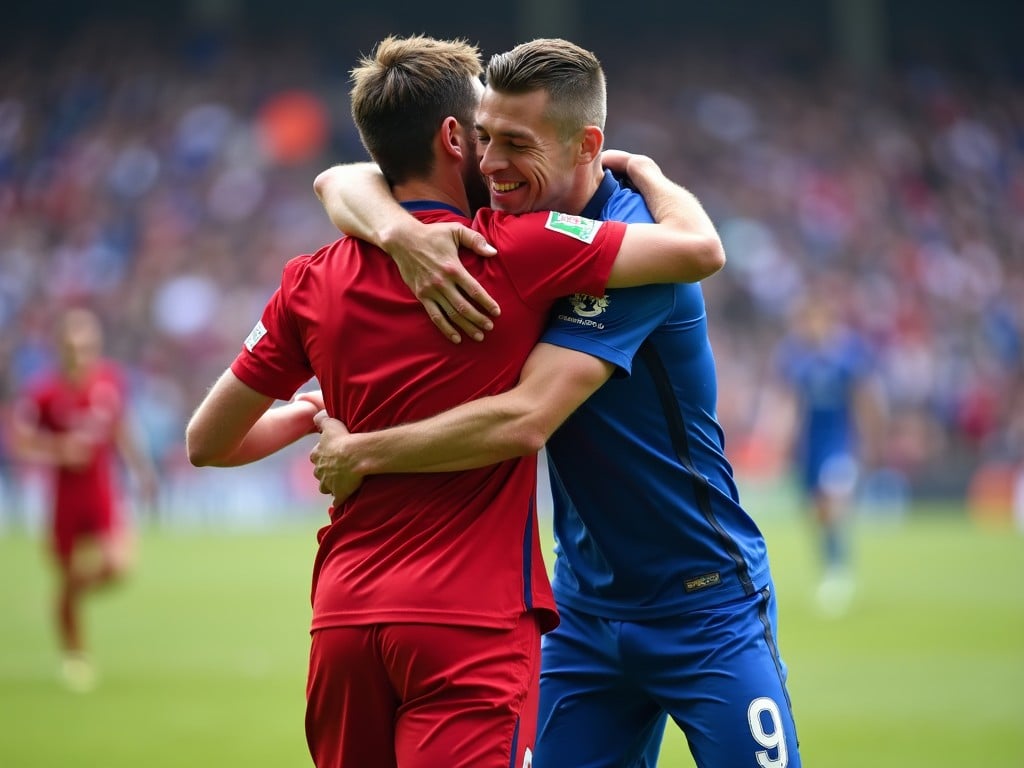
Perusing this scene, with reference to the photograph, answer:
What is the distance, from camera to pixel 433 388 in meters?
3.32

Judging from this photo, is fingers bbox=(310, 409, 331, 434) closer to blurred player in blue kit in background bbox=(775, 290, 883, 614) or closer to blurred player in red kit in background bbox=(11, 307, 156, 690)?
blurred player in red kit in background bbox=(11, 307, 156, 690)

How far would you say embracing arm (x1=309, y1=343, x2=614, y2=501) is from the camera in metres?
3.24

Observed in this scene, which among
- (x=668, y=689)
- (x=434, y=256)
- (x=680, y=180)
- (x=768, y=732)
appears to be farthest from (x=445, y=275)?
(x=680, y=180)

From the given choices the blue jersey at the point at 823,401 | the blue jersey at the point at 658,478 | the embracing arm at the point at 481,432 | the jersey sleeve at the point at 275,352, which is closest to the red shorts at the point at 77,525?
the blue jersey at the point at 823,401

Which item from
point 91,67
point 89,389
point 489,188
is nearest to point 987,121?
point 91,67

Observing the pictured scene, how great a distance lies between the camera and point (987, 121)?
30.4 m

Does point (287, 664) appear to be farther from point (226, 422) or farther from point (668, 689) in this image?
point (226, 422)

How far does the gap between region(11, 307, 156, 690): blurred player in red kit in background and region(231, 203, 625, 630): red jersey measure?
7807 mm

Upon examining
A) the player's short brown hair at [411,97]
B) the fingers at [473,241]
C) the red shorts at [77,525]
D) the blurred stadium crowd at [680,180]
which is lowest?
the fingers at [473,241]

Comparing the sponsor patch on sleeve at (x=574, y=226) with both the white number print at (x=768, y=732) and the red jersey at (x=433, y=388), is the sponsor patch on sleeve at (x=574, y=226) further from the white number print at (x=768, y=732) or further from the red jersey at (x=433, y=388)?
the white number print at (x=768, y=732)

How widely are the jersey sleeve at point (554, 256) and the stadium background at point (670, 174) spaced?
353 inches

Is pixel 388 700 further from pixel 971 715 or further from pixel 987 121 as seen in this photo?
pixel 987 121

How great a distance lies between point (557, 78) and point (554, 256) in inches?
19.3

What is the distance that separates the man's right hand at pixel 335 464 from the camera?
3.34 meters
